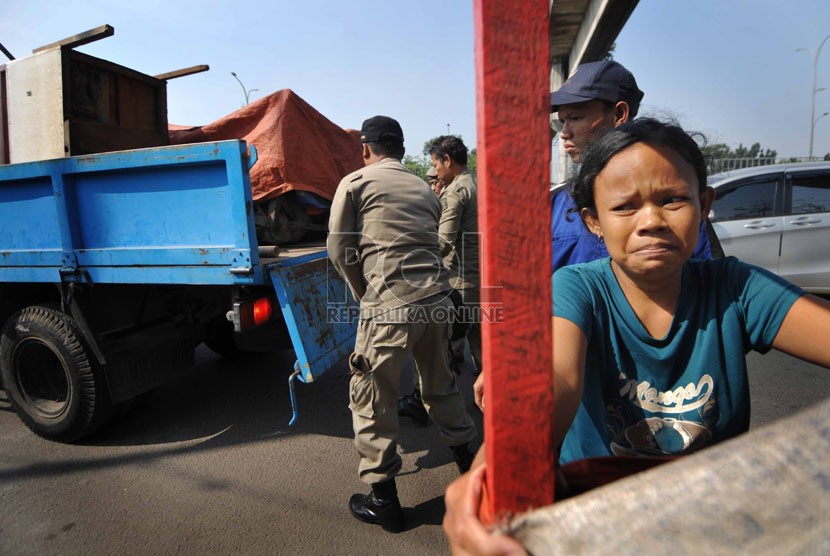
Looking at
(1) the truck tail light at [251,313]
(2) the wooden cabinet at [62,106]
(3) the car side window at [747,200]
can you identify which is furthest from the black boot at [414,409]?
(3) the car side window at [747,200]

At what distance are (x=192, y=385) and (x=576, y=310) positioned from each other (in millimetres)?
4147

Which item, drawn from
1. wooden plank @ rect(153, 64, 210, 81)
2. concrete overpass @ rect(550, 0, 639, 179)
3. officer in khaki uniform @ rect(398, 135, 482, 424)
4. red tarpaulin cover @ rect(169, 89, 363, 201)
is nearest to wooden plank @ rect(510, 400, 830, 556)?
officer in khaki uniform @ rect(398, 135, 482, 424)

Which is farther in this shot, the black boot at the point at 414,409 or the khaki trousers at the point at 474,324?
the khaki trousers at the point at 474,324

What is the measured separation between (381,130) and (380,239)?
2.12 feet

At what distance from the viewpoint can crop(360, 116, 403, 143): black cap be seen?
9.08 ft

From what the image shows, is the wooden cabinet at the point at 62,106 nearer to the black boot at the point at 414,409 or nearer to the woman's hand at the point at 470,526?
the black boot at the point at 414,409

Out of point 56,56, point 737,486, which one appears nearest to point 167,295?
point 56,56

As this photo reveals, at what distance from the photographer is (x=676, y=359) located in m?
1.03

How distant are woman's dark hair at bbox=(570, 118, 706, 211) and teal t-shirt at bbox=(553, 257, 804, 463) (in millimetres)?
224

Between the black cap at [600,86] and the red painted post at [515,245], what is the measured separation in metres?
1.31

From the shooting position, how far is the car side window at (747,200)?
548 cm

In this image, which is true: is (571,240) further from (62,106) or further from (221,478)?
(62,106)

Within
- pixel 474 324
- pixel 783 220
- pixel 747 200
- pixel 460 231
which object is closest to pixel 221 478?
pixel 474 324

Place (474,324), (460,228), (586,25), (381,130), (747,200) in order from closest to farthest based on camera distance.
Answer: (381,130)
(474,324)
(460,228)
(747,200)
(586,25)
